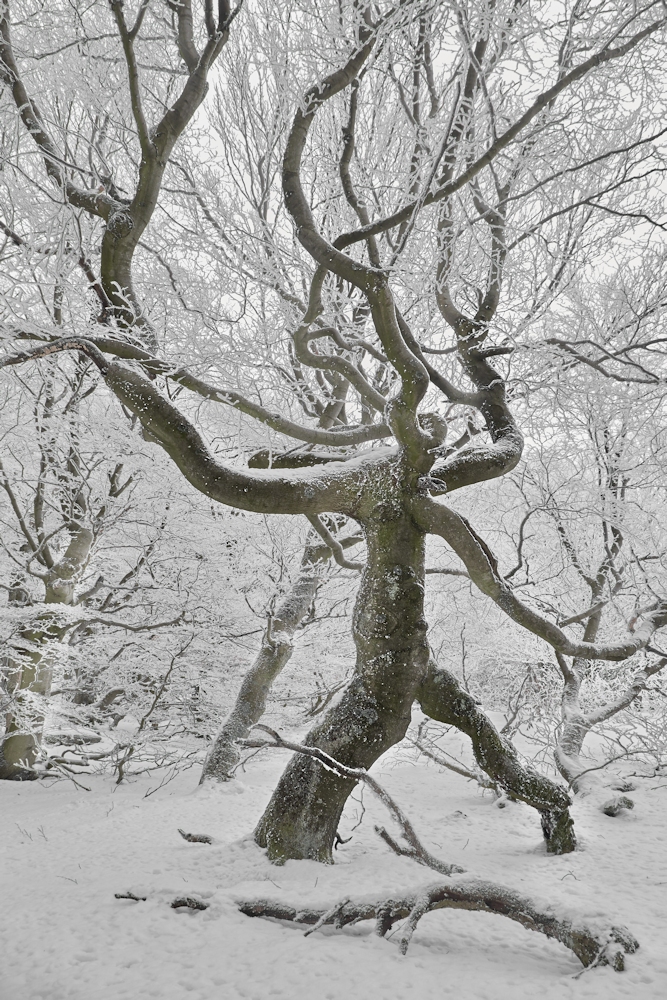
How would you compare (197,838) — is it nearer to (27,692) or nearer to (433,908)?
(433,908)

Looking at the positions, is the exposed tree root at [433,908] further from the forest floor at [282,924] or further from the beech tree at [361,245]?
the beech tree at [361,245]

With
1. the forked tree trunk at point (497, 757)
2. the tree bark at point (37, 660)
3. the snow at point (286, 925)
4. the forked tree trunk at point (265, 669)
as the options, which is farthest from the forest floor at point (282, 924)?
the tree bark at point (37, 660)

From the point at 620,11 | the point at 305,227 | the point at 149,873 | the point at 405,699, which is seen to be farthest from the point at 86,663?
the point at 620,11

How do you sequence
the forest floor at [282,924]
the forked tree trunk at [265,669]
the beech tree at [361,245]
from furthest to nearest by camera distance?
the forked tree trunk at [265,669]
the beech tree at [361,245]
the forest floor at [282,924]

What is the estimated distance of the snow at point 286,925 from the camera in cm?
217

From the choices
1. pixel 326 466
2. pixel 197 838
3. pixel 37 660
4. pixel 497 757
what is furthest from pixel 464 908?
Result: pixel 37 660

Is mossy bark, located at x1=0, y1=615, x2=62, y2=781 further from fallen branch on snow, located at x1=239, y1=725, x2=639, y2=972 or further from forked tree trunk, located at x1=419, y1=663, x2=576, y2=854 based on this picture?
fallen branch on snow, located at x1=239, y1=725, x2=639, y2=972

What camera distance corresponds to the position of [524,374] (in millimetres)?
5172

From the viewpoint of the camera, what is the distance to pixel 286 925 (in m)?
2.64

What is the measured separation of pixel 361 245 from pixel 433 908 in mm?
6119

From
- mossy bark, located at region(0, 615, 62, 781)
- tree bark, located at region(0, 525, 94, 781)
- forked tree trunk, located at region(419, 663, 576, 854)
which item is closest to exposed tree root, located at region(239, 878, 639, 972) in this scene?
forked tree trunk, located at region(419, 663, 576, 854)

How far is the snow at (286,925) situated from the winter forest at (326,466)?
24mm

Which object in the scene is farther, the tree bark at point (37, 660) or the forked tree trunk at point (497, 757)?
the tree bark at point (37, 660)

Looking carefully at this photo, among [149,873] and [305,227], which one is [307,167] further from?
[149,873]
